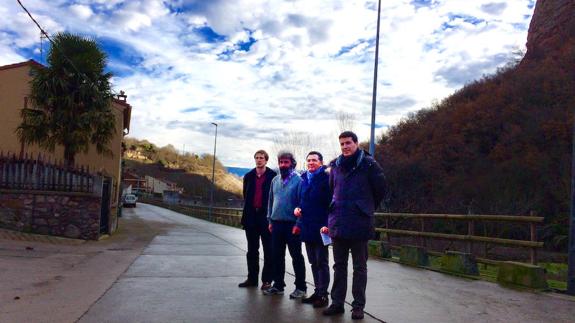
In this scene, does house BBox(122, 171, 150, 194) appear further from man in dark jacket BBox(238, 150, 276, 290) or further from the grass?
man in dark jacket BBox(238, 150, 276, 290)

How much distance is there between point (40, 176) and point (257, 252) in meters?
8.75

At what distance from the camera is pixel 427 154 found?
143 feet

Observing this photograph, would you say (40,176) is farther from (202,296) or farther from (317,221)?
(317,221)

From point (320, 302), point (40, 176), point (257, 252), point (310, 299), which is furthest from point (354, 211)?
point (40, 176)

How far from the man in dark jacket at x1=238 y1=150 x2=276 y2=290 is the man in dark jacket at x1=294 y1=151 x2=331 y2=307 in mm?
998

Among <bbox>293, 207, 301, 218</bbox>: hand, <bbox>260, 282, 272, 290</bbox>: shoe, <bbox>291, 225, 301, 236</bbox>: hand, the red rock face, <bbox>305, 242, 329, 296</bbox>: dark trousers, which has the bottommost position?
<bbox>260, 282, 272, 290</bbox>: shoe

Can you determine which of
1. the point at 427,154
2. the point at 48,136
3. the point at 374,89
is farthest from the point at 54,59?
the point at 427,154

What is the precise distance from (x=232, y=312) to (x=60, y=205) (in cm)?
962

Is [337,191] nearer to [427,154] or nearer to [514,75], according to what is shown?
[427,154]

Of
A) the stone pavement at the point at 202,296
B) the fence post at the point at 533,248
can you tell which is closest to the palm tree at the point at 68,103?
the stone pavement at the point at 202,296

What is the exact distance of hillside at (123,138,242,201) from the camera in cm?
13864

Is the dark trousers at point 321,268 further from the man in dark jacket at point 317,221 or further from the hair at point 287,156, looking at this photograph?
the hair at point 287,156

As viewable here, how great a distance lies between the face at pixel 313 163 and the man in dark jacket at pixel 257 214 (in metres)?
0.92

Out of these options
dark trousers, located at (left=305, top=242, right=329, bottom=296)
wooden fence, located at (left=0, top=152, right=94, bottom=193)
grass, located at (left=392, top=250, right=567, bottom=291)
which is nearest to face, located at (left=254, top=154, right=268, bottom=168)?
dark trousers, located at (left=305, top=242, right=329, bottom=296)
